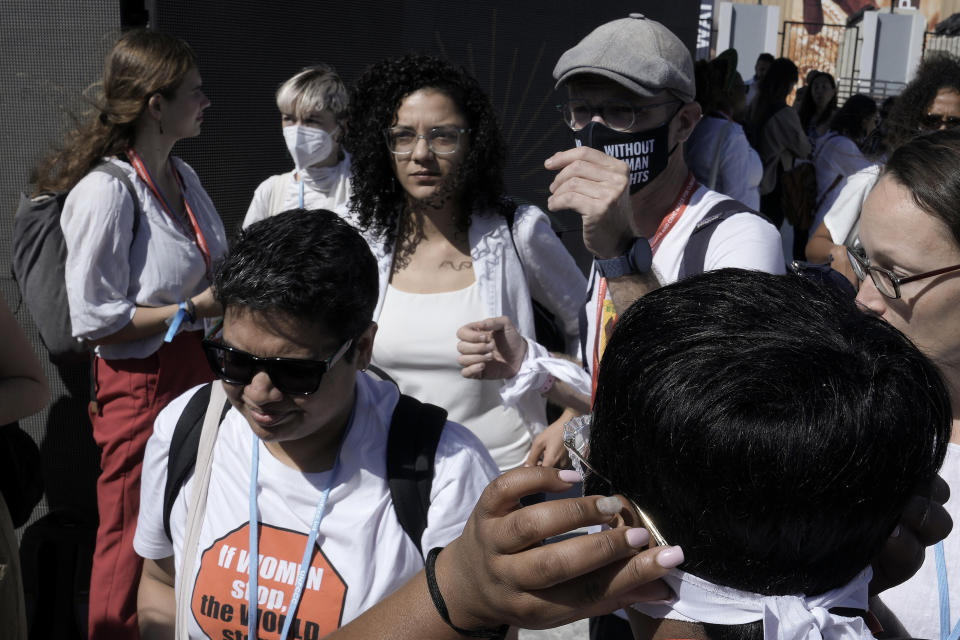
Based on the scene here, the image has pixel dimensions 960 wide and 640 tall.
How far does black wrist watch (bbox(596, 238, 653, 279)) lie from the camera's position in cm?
193

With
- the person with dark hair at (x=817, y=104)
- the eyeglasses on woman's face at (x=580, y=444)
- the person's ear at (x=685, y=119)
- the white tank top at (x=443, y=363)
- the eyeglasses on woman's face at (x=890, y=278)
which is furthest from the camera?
the person with dark hair at (x=817, y=104)

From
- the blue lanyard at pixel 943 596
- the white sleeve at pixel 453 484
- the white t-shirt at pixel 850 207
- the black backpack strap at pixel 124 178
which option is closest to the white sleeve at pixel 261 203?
the black backpack strap at pixel 124 178

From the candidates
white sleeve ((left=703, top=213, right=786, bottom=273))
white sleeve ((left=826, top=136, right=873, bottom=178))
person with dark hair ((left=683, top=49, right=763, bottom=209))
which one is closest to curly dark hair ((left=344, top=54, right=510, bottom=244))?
white sleeve ((left=703, top=213, right=786, bottom=273))

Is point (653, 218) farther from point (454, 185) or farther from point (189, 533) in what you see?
point (189, 533)

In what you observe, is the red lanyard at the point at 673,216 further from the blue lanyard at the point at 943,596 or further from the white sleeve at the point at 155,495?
the white sleeve at the point at 155,495

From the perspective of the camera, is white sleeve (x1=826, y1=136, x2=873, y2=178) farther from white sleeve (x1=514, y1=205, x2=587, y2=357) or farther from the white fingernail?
the white fingernail

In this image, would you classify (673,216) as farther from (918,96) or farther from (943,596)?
(918,96)

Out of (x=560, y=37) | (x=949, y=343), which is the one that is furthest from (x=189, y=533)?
(x=560, y=37)

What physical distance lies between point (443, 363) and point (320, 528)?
0.99m

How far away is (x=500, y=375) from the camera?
2486mm

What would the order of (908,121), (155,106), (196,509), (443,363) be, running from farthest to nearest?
(908,121)
(155,106)
(443,363)
(196,509)

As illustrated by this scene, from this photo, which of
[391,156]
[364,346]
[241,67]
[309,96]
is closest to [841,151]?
[309,96]

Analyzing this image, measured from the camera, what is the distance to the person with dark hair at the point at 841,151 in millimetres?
6949

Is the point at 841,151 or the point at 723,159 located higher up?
the point at 723,159
